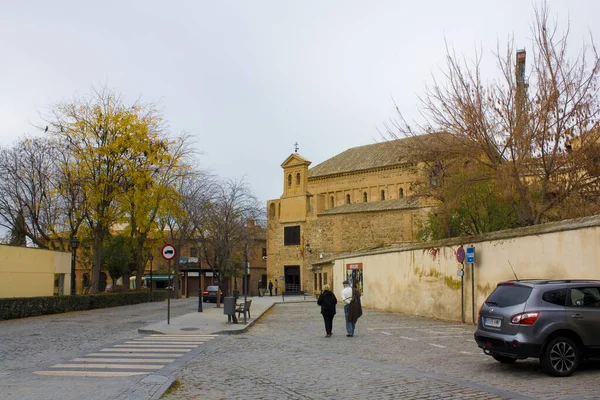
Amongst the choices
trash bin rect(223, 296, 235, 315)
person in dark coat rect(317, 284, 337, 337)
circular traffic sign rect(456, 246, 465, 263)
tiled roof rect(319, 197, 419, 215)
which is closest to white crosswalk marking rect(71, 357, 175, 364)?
person in dark coat rect(317, 284, 337, 337)

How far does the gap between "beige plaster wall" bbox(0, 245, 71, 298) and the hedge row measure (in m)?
1.78

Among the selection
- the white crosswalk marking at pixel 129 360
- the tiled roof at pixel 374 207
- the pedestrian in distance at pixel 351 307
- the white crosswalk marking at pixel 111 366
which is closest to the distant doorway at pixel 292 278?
the tiled roof at pixel 374 207

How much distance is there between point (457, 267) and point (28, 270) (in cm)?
2191

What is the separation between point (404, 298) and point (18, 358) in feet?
59.0

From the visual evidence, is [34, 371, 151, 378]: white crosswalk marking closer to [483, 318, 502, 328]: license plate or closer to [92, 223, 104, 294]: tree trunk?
[483, 318, 502, 328]: license plate

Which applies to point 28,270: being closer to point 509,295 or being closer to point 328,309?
point 328,309

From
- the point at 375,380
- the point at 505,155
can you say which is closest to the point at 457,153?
the point at 505,155

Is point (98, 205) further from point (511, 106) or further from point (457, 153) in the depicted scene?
point (511, 106)

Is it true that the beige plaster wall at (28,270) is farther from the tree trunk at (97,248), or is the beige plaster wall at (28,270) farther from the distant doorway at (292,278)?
the distant doorway at (292,278)

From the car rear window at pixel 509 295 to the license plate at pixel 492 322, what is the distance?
289 millimetres

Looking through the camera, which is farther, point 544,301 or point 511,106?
point 511,106

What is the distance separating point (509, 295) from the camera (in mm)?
10180

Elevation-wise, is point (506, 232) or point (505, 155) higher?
point (505, 155)

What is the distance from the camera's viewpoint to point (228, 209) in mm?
53312
